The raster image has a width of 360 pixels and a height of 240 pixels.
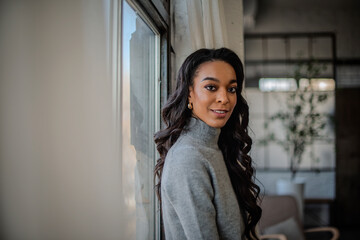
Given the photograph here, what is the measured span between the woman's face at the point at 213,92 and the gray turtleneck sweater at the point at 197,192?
1.6 inches

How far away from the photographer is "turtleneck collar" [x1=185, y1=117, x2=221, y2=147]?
95 centimetres

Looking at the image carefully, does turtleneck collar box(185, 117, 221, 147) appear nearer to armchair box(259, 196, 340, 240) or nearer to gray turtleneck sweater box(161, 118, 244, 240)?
gray turtleneck sweater box(161, 118, 244, 240)

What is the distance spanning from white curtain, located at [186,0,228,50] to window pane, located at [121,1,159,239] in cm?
21

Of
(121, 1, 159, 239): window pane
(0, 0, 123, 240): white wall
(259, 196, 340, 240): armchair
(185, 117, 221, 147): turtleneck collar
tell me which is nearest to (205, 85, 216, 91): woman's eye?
(185, 117, 221, 147): turtleneck collar

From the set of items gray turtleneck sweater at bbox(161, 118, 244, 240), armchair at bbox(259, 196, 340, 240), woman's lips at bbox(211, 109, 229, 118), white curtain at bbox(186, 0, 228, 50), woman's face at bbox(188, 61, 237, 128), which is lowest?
armchair at bbox(259, 196, 340, 240)

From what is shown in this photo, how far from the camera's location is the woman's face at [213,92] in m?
0.92

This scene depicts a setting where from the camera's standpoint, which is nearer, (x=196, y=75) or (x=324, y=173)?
(x=196, y=75)

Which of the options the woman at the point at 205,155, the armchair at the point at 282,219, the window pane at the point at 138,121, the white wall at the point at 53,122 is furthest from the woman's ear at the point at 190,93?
the armchair at the point at 282,219

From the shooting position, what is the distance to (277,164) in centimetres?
457

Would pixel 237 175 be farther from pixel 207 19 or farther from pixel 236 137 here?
pixel 207 19

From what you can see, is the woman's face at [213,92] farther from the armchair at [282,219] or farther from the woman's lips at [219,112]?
the armchair at [282,219]

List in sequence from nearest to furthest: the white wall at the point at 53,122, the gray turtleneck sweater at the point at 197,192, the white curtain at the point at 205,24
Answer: the white wall at the point at 53,122, the gray turtleneck sweater at the point at 197,192, the white curtain at the point at 205,24

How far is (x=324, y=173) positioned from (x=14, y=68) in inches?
186

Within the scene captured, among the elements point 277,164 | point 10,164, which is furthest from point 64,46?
point 277,164
